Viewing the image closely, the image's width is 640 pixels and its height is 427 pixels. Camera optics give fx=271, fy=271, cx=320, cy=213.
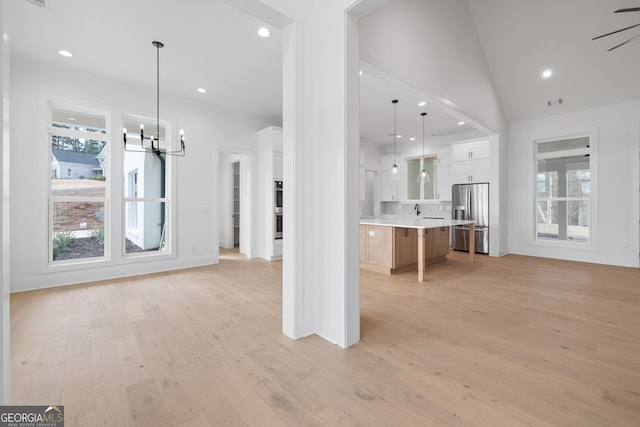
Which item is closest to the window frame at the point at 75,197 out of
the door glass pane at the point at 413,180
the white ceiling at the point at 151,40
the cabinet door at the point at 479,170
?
the white ceiling at the point at 151,40

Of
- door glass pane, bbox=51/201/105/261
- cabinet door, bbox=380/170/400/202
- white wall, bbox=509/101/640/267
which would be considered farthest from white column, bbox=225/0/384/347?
cabinet door, bbox=380/170/400/202

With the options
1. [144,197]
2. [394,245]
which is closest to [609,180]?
[394,245]

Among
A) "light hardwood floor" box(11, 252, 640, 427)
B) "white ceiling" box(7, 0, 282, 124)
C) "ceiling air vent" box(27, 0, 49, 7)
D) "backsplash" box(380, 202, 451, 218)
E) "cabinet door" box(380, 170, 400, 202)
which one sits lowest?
"light hardwood floor" box(11, 252, 640, 427)

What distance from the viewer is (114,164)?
426 cm

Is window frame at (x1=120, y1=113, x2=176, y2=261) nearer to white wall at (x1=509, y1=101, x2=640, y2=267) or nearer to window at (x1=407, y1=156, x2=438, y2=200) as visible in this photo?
window at (x1=407, y1=156, x2=438, y2=200)

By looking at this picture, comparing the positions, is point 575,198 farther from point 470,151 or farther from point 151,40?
point 151,40

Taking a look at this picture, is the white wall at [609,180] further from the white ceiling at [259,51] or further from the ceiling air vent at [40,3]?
the ceiling air vent at [40,3]

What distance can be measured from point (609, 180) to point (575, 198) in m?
0.60

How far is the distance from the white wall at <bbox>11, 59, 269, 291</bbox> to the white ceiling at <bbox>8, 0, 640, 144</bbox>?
26 centimetres

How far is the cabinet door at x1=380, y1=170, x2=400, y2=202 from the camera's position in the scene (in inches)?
331

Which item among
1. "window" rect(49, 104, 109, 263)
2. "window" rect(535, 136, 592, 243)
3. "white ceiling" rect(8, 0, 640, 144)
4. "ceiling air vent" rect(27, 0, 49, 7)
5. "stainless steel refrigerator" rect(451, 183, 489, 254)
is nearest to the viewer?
"ceiling air vent" rect(27, 0, 49, 7)

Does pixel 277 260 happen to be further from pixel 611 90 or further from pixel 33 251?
pixel 611 90

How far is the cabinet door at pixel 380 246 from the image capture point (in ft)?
14.3

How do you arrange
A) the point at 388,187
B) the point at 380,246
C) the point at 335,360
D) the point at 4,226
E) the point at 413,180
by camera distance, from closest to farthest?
the point at 4,226
the point at 335,360
the point at 380,246
the point at 413,180
the point at 388,187
